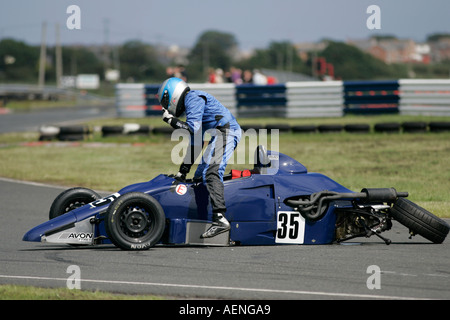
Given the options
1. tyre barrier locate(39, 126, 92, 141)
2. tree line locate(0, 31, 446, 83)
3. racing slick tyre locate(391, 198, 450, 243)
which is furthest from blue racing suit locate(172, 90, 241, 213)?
tree line locate(0, 31, 446, 83)

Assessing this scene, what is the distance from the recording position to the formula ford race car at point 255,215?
23.2 feet

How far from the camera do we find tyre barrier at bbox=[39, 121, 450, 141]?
1875 centimetres

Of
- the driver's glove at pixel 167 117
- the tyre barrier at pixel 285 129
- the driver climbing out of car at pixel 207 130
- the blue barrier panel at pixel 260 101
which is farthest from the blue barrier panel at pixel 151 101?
the driver's glove at pixel 167 117

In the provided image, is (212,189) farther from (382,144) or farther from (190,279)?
(382,144)

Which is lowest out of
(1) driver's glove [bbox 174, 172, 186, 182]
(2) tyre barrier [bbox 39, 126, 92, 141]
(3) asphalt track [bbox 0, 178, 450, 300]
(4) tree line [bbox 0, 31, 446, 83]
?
(3) asphalt track [bbox 0, 178, 450, 300]

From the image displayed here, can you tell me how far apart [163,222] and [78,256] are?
887 millimetres

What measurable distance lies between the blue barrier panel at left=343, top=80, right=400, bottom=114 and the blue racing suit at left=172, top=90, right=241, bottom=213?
14.9 meters

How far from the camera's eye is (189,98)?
7375 millimetres

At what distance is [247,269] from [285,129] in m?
13.4

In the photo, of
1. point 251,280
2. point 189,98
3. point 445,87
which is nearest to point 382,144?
point 445,87

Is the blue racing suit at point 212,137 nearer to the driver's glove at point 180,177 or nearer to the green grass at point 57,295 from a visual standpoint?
the driver's glove at point 180,177

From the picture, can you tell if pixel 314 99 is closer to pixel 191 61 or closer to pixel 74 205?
pixel 74 205

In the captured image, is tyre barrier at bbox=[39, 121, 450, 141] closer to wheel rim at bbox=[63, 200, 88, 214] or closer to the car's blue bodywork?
wheel rim at bbox=[63, 200, 88, 214]

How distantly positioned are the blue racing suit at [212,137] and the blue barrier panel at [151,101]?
15606mm
